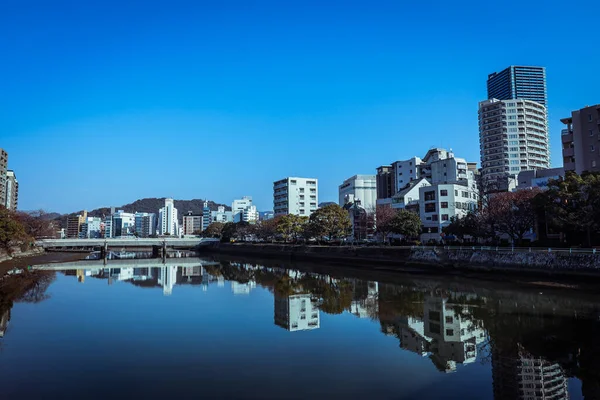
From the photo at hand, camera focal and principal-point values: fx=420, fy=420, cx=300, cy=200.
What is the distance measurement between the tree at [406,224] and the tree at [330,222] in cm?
1285

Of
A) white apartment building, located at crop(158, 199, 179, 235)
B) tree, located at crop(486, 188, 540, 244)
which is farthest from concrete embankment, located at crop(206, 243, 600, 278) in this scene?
white apartment building, located at crop(158, 199, 179, 235)

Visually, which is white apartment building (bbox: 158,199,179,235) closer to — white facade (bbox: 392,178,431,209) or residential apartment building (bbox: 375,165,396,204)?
residential apartment building (bbox: 375,165,396,204)

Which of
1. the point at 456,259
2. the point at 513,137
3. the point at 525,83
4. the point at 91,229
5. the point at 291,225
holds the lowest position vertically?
the point at 456,259

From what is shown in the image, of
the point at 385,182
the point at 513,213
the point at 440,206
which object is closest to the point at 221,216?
the point at 385,182

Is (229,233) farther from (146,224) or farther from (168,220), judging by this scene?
(146,224)

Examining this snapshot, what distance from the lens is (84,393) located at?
32.2ft

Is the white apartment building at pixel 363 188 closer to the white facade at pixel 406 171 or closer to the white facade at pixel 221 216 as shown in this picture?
the white facade at pixel 406 171

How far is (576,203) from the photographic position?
2838 centimetres

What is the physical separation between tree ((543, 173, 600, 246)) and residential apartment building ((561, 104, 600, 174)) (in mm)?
14430

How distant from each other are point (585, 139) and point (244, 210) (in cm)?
11843

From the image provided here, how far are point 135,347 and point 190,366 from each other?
323cm

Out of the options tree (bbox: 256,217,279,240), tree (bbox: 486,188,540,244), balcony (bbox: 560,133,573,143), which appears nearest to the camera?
tree (bbox: 486,188,540,244)

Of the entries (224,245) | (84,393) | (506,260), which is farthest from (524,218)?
(224,245)

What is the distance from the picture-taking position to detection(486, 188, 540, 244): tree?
1406 inches
